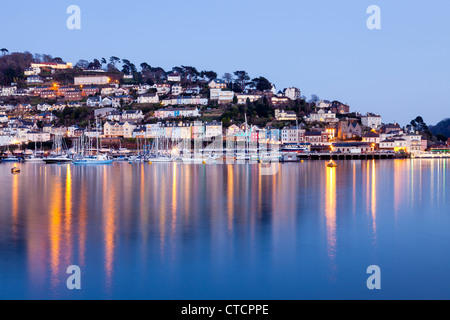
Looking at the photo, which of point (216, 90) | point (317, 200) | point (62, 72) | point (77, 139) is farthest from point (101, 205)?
point (62, 72)

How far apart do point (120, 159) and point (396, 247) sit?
55.6m

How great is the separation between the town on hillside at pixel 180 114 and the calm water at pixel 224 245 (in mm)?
45739

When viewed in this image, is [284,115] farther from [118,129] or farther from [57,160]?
[57,160]

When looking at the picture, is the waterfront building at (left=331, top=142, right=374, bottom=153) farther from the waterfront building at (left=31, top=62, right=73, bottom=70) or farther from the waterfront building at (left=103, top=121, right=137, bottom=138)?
the waterfront building at (left=31, top=62, right=73, bottom=70)

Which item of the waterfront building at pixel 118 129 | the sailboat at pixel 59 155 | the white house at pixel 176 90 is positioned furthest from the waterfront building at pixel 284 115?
the sailboat at pixel 59 155

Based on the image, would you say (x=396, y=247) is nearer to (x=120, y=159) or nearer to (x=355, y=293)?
(x=355, y=293)

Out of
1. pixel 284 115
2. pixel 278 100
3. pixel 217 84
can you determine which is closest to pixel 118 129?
pixel 217 84

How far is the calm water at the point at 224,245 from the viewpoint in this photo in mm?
9570

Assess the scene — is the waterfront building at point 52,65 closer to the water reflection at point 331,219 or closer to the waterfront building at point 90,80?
the waterfront building at point 90,80

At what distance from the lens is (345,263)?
11.3 meters

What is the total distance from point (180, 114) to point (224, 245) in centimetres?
6912

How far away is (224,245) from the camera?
42.1 ft

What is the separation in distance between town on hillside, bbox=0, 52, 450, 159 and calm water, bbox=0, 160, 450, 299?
4574 cm

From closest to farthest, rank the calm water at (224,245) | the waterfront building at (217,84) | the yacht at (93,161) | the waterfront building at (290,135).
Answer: the calm water at (224,245), the yacht at (93,161), the waterfront building at (290,135), the waterfront building at (217,84)
